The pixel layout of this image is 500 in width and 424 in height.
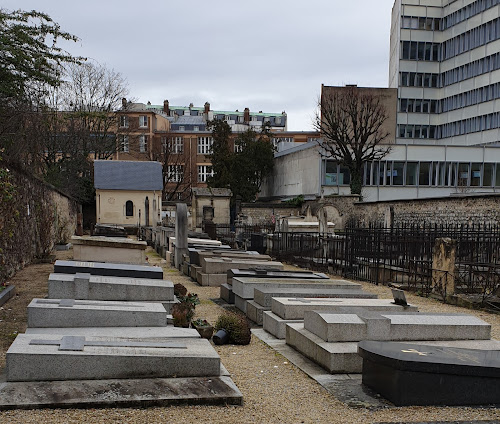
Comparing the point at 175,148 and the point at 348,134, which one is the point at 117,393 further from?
the point at 175,148

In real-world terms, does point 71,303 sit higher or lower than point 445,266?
higher

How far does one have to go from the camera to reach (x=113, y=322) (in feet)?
21.6

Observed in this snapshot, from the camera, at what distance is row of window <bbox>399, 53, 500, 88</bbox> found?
155 ft

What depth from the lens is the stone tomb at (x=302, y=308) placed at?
7.93m

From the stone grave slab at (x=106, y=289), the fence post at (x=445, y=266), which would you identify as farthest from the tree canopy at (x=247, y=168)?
the stone grave slab at (x=106, y=289)

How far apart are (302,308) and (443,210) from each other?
18045mm

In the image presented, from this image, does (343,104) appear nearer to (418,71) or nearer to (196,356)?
(418,71)

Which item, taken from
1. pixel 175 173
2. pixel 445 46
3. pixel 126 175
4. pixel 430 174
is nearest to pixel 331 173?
pixel 430 174

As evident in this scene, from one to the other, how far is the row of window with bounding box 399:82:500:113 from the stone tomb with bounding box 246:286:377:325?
42.2 m

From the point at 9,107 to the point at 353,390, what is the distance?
14.6 metres

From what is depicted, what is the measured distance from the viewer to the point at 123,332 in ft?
20.4

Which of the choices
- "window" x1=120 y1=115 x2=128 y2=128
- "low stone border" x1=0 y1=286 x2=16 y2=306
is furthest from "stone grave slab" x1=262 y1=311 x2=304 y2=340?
"window" x1=120 y1=115 x2=128 y2=128

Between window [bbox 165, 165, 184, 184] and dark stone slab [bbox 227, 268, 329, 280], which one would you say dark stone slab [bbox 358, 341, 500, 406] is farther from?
window [bbox 165, 165, 184, 184]

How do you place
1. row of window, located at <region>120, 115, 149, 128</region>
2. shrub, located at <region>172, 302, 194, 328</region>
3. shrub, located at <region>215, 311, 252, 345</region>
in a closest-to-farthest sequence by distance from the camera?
shrub, located at <region>215, 311, 252, 345</region> < shrub, located at <region>172, 302, 194, 328</region> < row of window, located at <region>120, 115, 149, 128</region>
